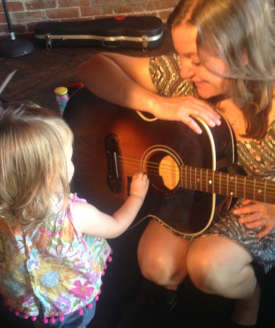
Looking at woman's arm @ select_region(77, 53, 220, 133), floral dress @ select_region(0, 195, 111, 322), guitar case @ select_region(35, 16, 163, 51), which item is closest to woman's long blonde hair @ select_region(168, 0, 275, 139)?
woman's arm @ select_region(77, 53, 220, 133)

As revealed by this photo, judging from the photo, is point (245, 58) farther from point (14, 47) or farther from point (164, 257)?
point (14, 47)

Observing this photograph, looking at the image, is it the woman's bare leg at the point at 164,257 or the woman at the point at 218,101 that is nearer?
the woman at the point at 218,101

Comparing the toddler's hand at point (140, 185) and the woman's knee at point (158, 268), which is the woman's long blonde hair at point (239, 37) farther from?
the woman's knee at point (158, 268)

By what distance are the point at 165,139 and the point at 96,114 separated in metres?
0.27

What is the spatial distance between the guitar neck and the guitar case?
1542mm

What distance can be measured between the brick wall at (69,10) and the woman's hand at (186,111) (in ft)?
5.83

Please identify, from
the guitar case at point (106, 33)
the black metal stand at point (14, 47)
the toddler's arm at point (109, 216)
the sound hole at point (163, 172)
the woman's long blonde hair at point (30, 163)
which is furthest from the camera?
the black metal stand at point (14, 47)

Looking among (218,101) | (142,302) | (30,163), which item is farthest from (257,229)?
(30,163)

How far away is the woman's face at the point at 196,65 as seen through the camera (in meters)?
0.83

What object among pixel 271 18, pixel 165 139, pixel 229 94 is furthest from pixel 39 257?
pixel 271 18

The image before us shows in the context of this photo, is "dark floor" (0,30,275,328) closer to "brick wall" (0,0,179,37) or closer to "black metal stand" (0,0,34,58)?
"black metal stand" (0,0,34,58)

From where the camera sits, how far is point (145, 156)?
1084mm

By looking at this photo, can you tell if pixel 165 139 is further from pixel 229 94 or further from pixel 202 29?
pixel 202 29

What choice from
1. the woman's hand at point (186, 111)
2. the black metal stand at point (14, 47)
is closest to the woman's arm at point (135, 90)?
the woman's hand at point (186, 111)
